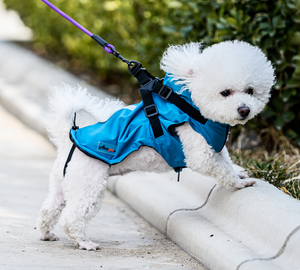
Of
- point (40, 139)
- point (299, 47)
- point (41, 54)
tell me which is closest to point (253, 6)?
point (299, 47)

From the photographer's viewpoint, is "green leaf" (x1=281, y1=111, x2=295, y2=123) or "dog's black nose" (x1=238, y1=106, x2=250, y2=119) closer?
"dog's black nose" (x1=238, y1=106, x2=250, y2=119)

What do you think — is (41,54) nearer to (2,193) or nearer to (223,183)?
(2,193)

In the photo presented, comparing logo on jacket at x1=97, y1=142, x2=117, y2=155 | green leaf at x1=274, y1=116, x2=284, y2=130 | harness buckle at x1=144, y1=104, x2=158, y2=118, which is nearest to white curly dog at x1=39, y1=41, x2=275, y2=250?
logo on jacket at x1=97, y1=142, x2=117, y2=155

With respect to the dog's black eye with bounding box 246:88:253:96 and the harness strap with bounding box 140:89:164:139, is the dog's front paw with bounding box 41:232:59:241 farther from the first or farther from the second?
the dog's black eye with bounding box 246:88:253:96

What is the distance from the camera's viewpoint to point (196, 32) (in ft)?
19.2

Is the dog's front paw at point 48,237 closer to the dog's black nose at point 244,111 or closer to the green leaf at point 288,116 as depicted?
the dog's black nose at point 244,111

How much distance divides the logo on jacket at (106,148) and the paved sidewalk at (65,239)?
771 millimetres

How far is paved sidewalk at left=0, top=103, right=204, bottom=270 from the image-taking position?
3229mm

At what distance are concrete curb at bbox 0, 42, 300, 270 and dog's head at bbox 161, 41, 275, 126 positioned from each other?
68cm

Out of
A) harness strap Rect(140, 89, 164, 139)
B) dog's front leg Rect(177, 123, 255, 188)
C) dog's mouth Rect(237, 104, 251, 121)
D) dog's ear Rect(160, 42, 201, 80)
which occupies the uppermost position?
dog's ear Rect(160, 42, 201, 80)

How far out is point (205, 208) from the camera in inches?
157

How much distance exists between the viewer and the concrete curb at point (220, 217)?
9.78ft

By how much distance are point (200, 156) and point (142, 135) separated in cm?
46

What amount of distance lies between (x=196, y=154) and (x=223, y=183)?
Answer: 1.27ft
